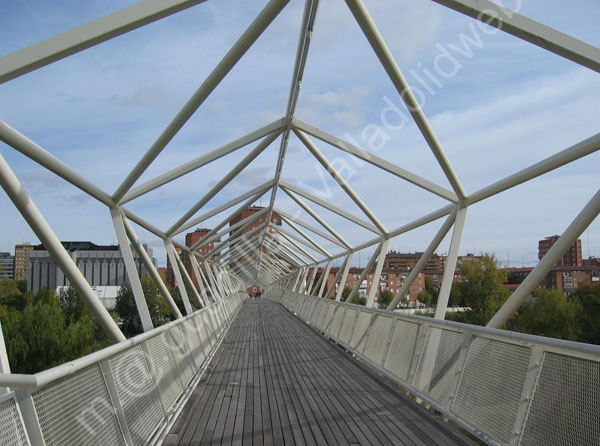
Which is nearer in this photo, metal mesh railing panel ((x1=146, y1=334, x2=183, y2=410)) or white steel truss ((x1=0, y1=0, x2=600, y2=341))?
white steel truss ((x1=0, y1=0, x2=600, y2=341))

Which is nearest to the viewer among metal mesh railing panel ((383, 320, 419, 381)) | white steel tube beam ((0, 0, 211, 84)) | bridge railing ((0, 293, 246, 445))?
bridge railing ((0, 293, 246, 445))

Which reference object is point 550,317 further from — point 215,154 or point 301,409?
point 301,409

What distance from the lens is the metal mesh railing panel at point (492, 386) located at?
4500 millimetres

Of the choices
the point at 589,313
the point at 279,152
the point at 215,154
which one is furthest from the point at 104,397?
the point at 589,313

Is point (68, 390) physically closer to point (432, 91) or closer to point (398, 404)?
point (398, 404)

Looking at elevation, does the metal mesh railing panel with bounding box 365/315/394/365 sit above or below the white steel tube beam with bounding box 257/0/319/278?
below

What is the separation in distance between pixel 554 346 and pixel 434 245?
6.88 m

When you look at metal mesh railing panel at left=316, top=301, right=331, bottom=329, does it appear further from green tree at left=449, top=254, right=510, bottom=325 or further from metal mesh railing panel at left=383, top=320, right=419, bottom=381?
green tree at left=449, top=254, right=510, bottom=325

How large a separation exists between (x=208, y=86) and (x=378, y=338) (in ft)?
16.2

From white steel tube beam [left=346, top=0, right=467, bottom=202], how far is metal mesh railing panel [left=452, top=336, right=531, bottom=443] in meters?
4.06

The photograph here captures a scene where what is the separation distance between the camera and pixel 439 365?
630 centimetres

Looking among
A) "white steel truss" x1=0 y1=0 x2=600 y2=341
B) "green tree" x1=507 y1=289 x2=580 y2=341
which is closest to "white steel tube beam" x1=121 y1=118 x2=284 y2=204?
"white steel truss" x1=0 y1=0 x2=600 y2=341

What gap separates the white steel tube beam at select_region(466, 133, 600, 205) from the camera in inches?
237

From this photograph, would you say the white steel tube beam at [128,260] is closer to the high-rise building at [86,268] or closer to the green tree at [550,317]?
the green tree at [550,317]
